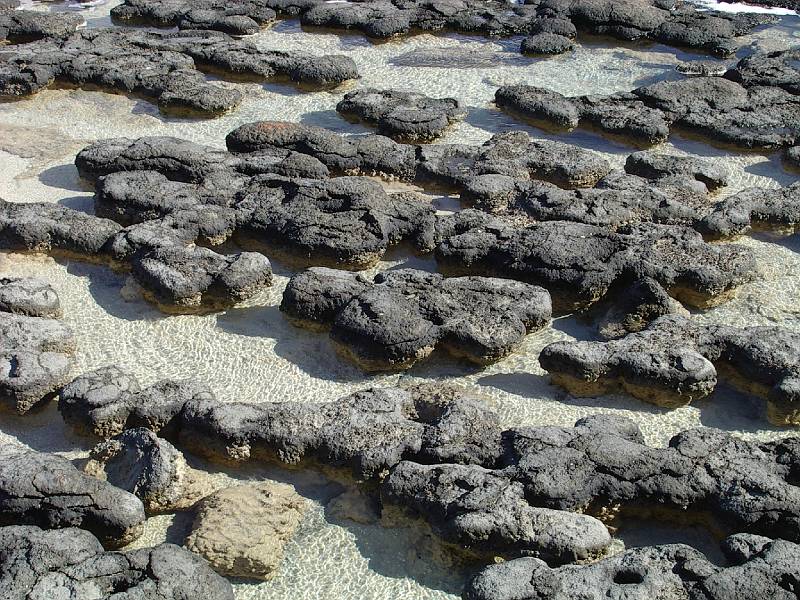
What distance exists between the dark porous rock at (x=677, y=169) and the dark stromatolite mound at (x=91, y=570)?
4.79m

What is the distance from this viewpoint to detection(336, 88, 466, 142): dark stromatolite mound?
771 cm

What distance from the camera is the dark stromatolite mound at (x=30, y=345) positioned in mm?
4848

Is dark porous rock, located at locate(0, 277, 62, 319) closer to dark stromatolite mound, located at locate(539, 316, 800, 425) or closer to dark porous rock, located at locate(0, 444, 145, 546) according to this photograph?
dark porous rock, located at locate(0, 444, 145, 546)

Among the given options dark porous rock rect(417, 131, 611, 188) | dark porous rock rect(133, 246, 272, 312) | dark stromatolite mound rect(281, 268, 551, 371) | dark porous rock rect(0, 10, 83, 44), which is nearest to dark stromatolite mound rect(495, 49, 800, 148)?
dark porous rock rect(417, 131, 611, 188)

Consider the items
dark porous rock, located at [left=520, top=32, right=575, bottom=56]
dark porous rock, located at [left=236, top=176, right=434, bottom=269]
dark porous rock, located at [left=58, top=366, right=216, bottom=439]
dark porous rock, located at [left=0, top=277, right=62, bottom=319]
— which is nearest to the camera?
dark porous rock, located at [left=58, top=366, right=216, bottom=439]

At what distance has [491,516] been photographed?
3949 mm

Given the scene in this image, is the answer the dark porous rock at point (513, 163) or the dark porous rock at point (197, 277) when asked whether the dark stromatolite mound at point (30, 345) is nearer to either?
the dark porous rock at point (197, 277)

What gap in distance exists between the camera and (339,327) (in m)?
5.21

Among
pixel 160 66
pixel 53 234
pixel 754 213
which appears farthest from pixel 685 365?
pixel 160 66

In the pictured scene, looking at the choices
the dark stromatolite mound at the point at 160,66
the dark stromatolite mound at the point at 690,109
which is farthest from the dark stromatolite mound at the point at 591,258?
the dark stromatolite mound at the point at 160,66

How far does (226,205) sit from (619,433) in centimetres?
332

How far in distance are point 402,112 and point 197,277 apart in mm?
2912

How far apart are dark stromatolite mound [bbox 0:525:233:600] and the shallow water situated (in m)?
0.33

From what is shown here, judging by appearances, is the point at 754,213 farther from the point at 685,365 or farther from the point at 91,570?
the point at 91,570
